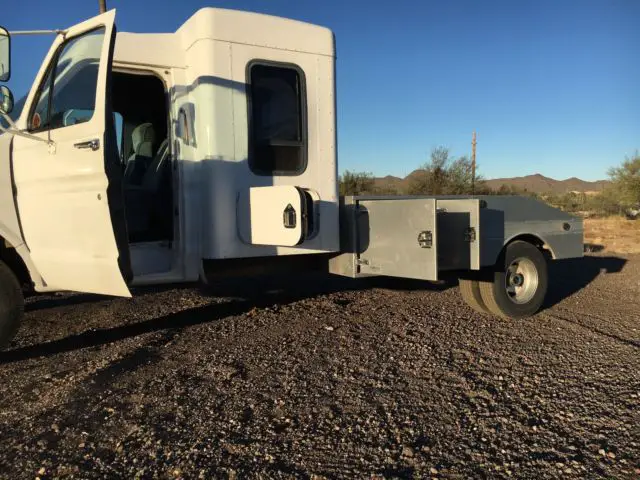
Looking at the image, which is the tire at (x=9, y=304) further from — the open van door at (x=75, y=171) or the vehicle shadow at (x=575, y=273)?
the vehicle shadow at (x=575, y=273)

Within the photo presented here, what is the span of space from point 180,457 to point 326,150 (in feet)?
10.1

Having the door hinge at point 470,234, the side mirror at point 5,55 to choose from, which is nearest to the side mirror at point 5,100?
the side mirror at point 5,55

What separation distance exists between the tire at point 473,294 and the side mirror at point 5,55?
465 cm

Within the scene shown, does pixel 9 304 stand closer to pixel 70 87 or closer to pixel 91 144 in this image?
pixel 91 144

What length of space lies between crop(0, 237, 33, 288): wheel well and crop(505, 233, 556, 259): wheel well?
4.85 metres

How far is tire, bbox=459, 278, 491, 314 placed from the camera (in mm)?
5809

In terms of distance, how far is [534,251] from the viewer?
236 inches

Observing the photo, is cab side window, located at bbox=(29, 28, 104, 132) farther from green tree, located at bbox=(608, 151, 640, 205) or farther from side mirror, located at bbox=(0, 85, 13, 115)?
green tree, located at bbox=(608, 151, 640, 205)

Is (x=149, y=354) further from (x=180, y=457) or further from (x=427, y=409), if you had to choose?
(x=427, y=409)

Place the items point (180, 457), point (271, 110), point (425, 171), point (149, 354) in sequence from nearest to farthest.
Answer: point (180, 457)
point (149, 354)
point (271, 110)
point (425, 171)

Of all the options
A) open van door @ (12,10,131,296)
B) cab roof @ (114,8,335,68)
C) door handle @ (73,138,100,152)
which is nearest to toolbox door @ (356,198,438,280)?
cab roof @ (114,8,335,68)

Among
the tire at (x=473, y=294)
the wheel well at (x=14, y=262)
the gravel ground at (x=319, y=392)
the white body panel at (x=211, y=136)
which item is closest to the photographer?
the gravel ground at (x=319, y=392)

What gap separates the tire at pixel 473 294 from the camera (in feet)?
19.1

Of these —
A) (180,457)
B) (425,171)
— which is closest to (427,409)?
(180,457)
